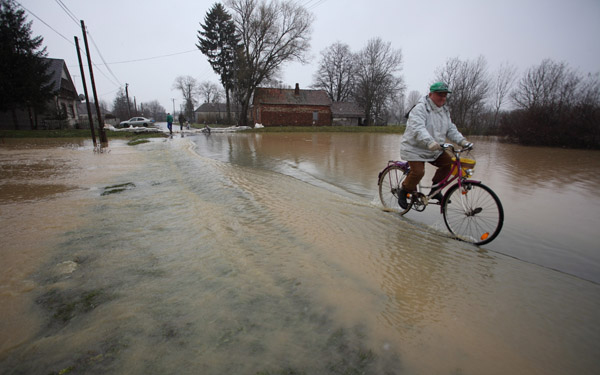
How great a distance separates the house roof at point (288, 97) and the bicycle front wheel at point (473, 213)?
1744 inches

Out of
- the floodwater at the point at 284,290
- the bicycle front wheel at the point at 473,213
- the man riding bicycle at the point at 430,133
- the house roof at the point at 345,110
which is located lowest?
the floodwater at the point at 284,290

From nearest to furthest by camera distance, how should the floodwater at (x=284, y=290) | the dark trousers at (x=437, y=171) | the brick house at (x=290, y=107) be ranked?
the floodwater at (x=284, y=290)
the dark trousers at (x=437, y=171)
the brick house at (x=290, y=107)

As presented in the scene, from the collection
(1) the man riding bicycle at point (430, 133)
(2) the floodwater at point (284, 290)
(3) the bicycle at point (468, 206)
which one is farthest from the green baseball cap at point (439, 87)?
(2) the floodwater at point (284, 290)

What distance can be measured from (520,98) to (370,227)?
1793 inches

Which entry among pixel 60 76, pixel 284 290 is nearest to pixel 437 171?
pixel 284 290

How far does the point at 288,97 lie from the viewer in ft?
155

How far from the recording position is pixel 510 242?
364 cm

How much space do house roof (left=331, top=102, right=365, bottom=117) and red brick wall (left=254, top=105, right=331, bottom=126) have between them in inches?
221

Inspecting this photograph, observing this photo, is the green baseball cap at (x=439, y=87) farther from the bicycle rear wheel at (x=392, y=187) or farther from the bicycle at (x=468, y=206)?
the bicycle rear wheel at (x=392, y=187)

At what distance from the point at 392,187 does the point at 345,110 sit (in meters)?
52.6

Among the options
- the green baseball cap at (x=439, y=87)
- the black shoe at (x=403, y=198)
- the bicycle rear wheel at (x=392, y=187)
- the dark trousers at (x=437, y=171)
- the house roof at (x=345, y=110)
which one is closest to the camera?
the green baseball cap at (x=439, y=87)

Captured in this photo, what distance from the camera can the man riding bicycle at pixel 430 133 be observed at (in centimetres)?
388

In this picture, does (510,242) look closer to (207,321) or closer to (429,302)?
(429,302)

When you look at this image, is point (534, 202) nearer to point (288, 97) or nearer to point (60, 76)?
point (60, 76)
